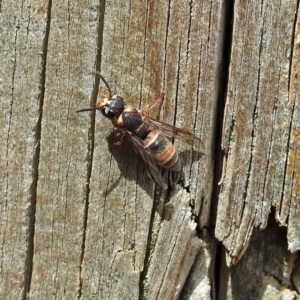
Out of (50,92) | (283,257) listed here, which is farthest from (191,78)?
(283,257)

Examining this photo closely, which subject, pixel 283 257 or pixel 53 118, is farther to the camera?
pixel 283 257

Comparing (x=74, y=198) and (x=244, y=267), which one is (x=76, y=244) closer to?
(x=74, y=198)

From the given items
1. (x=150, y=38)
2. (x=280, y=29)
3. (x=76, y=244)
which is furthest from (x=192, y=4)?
(x=76, y=244)

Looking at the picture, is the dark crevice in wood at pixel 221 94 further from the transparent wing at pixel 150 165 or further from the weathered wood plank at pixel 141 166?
the transparent wing at pixel 150 165

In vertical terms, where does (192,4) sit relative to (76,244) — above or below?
above

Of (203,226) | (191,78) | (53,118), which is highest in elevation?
(191,78)

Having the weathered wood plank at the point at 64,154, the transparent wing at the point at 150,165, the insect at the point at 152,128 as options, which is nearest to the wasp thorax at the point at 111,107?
the insect at the point at 152,128
